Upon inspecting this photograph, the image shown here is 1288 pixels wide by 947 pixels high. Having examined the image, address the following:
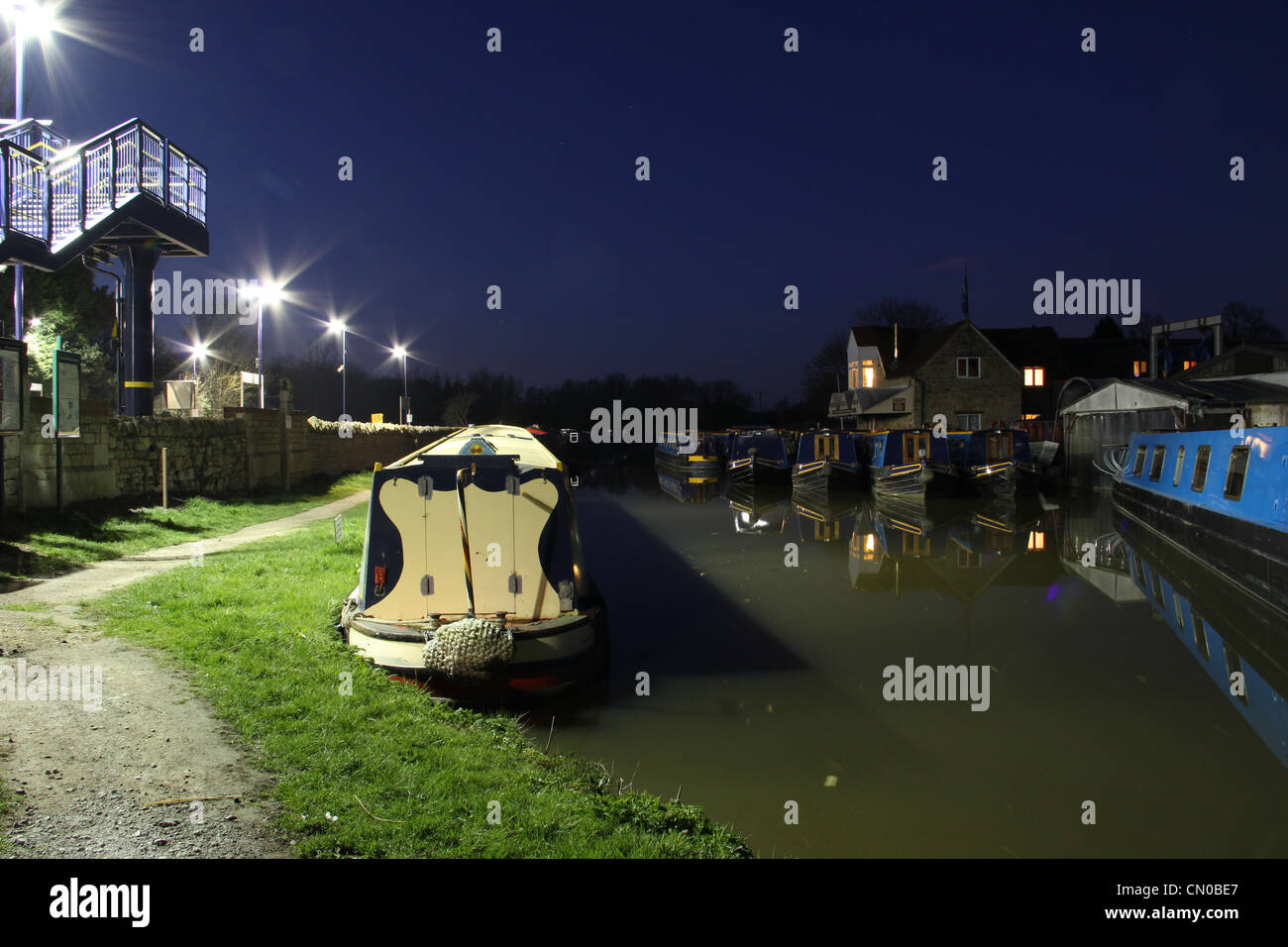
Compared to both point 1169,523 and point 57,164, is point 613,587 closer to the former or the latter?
point 1169,523

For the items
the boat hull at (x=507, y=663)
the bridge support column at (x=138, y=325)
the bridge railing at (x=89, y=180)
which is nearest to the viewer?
the boat hull at (x=507, y=663)

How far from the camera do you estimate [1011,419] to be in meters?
44.2

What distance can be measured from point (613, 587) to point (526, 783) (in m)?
8.17

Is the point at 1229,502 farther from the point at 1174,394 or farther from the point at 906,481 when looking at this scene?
the point at 1174,394

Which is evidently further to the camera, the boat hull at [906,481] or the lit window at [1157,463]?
the boat hull at [906,481]

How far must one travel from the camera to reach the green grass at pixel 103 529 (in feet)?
31.2

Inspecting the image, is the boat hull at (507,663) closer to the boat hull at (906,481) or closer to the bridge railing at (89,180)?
the bridge railing at (89,180)

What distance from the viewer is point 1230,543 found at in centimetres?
1144

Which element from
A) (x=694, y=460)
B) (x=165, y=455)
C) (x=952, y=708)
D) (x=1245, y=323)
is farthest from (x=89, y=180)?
(x=1245, y=323)

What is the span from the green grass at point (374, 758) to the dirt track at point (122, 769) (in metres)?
0.18

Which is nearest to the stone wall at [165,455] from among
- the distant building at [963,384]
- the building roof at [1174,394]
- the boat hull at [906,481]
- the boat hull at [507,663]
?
the boat hull at [507,663]
